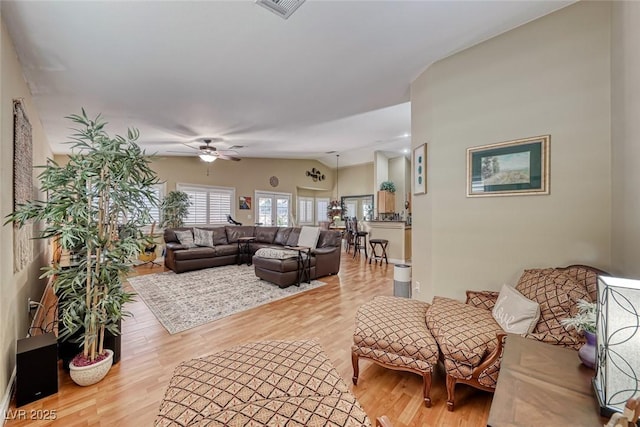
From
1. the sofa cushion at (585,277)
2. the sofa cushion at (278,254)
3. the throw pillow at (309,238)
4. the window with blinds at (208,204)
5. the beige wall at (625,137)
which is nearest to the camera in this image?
the beige wall at (625,137)

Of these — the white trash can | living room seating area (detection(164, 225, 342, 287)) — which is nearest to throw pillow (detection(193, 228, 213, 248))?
living room seating area (detection(164, 225, 342, 287))

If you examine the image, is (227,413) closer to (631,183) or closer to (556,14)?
(631,183)

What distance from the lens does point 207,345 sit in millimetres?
2518

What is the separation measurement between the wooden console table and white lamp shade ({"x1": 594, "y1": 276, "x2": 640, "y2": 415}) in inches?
3.1

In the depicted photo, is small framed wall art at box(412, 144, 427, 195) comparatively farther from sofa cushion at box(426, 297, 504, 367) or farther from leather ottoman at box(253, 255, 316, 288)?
leather ottoman at box(253, 255, 316, 288)

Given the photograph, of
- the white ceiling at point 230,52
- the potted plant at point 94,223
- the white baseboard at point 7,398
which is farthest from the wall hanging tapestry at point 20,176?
the white baseboard at point 7,398

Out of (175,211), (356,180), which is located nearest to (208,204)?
(175,211)

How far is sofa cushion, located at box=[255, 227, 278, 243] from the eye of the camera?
6.85 metres

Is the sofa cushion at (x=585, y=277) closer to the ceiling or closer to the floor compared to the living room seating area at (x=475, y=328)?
closer to the ceiling

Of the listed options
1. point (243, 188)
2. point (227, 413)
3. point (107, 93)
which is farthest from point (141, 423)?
point (243, 188)

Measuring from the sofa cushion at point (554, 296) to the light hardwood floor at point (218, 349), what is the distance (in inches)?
26.9

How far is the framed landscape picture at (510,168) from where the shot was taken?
2.23 m

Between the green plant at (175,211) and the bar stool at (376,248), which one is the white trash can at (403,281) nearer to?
the bar stool at (376,248)

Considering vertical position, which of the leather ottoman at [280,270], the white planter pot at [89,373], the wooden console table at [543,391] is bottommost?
the white planter pot at [89,373]
